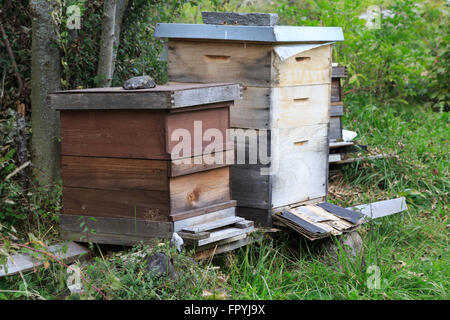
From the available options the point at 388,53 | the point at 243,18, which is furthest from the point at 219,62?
the point at 388,53

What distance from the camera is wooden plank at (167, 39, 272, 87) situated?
11.9ft

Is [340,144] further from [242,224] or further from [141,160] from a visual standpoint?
[141,160]

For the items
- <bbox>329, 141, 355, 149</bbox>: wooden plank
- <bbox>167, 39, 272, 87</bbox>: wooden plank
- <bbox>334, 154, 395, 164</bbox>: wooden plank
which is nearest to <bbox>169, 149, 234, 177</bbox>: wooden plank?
<bbox>167, 39, 272, 87</bbox>: wooden plank

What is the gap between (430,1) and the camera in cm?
960

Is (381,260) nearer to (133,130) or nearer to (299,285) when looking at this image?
(299,285)

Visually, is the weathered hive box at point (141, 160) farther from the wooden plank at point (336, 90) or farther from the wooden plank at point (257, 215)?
the wooden plank at point (336, 90)

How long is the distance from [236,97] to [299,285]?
3.73ft

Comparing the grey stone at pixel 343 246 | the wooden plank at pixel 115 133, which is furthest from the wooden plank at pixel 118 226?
the grey stone at pixel 343 246

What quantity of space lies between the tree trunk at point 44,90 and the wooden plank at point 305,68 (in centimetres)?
158

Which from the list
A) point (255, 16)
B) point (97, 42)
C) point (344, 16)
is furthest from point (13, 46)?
point (344, 16)

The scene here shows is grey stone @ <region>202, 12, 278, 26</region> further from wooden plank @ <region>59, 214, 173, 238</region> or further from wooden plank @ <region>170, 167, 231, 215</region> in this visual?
wooden plank @ <region>59, 214, 173, 238</region>

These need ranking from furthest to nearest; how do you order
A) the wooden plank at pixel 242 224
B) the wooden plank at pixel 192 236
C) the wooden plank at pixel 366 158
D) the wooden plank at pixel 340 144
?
1. the wooden plank at pixel 366 158
2. the wooden plank at pixel 340 144
3. the wooden plank at pixel 242 224
4. the wooden plank at pixel 192 236

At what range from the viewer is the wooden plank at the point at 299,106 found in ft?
12.1

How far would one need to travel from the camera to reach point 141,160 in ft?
10.3
